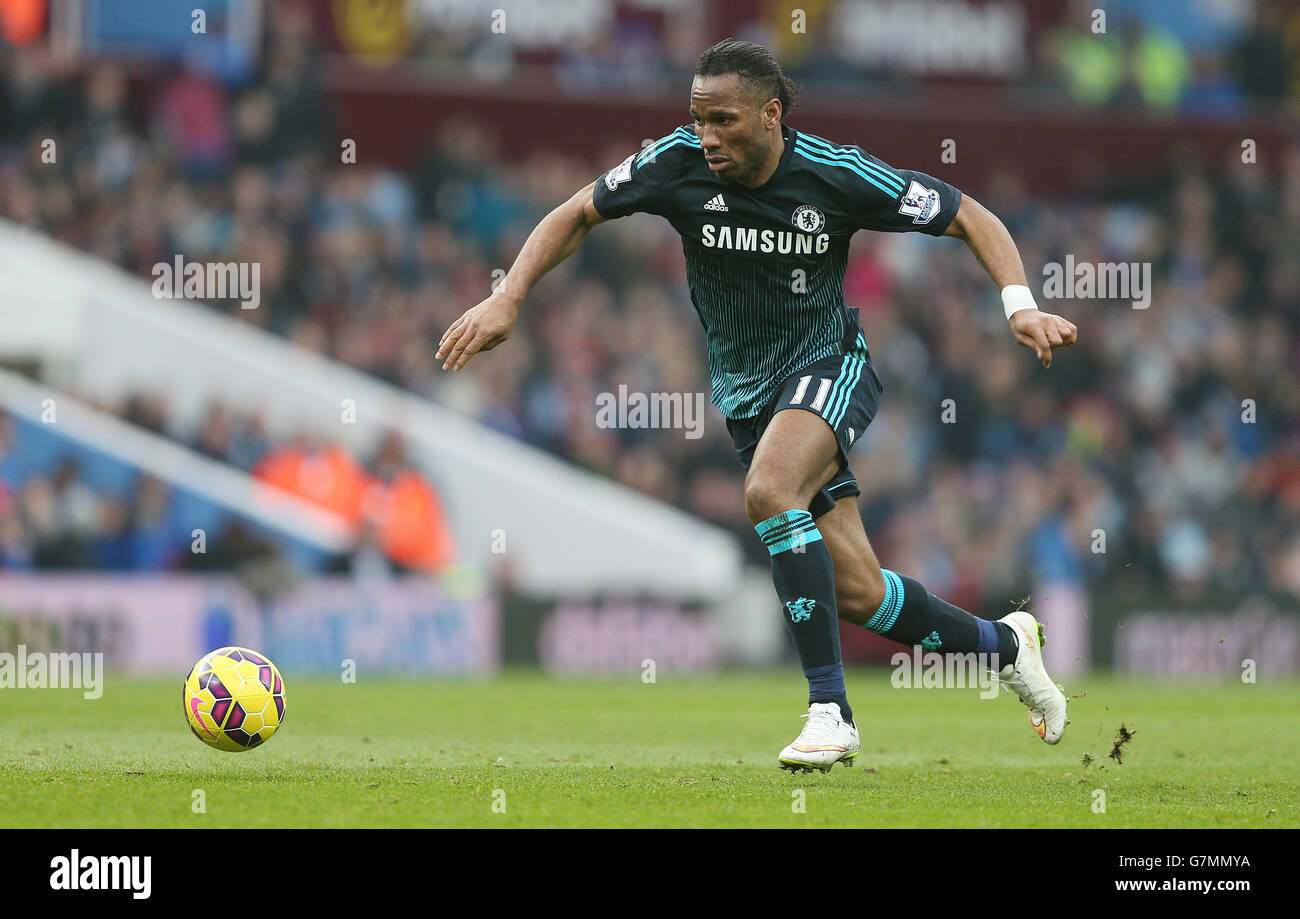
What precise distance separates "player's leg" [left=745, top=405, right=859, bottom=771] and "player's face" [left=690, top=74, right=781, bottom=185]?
968 millimetres

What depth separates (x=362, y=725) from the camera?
9.13 metres

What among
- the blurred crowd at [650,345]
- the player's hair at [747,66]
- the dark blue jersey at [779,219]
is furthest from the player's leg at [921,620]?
the blurred crowd at [650,345]

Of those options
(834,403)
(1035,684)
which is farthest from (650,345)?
(834,403)

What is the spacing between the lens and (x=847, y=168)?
23.4ft

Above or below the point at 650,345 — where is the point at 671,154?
below

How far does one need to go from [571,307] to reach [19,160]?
17.6 ft

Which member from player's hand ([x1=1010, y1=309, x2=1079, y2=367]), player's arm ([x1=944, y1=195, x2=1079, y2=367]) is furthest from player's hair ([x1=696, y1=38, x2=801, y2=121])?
player's hand ([x1=1010, y1=309, x2=1079, y2=367])

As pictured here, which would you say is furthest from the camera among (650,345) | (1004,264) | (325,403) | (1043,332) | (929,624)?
(650,345)

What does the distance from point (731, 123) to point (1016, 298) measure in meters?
1.21

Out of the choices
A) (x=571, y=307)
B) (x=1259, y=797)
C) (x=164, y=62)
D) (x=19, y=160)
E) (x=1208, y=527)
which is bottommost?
(x=1259, y=797)

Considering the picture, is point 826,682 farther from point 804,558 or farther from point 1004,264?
point 1004,264

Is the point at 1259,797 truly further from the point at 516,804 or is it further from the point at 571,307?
the point at 571,307
